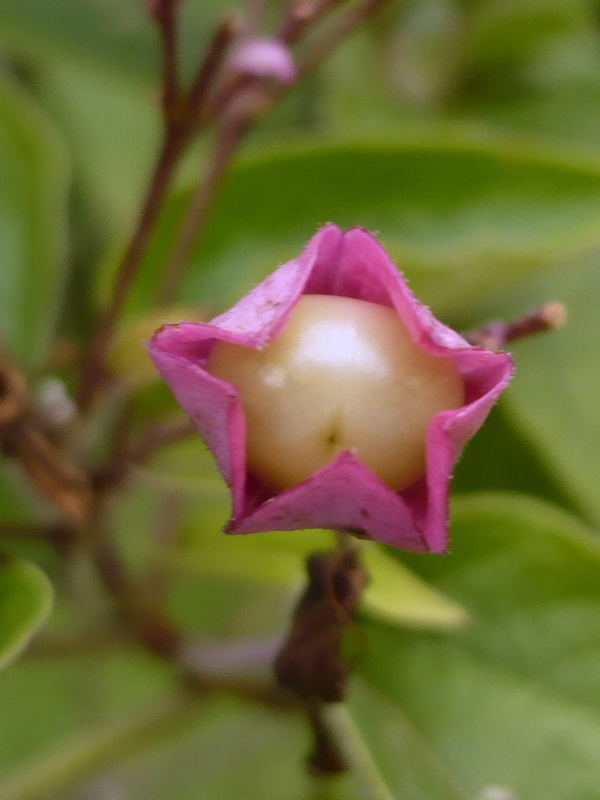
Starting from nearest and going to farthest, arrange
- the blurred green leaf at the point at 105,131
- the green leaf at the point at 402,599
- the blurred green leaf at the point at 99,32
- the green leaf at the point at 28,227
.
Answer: the green leaf at the point at 402,599 < the green leaf at the point at 28,227 < the blurred green leaf at the point at 99,32 < the blurred green leaf at the point at 105,131

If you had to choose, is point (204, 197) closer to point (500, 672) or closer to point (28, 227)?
point (28, 227)

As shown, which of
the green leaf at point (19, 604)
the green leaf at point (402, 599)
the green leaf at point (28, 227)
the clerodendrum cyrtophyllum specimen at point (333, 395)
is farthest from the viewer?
the green leaf at point (28, 227)

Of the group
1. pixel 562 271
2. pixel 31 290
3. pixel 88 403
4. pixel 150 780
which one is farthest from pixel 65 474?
pixel 562 271

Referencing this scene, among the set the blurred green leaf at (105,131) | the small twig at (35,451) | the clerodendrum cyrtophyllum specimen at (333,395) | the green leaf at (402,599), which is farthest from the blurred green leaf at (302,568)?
the blurred green leaf at (105,131)

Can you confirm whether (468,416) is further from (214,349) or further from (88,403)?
(88,403)

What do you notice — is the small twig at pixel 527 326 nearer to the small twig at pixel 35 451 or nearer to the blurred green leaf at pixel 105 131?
the small twig at pixel 35 451

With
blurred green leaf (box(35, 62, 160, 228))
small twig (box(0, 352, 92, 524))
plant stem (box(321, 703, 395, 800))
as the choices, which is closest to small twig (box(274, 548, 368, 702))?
plant stem (box(321, 703, 395, 800))

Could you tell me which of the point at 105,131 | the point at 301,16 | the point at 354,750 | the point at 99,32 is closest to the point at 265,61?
the point at 301,16
